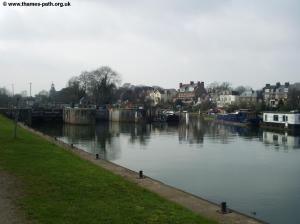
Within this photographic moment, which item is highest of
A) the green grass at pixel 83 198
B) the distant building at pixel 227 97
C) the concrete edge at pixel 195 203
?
the distant building at pixel 227 97

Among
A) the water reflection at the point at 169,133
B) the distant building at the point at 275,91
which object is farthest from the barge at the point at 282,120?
the distant building at the point at 275,91

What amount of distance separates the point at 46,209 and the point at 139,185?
6.73 meters

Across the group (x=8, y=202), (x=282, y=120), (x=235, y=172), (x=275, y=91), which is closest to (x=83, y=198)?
(x=8, y=202)

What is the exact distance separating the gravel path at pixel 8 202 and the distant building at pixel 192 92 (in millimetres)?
151501

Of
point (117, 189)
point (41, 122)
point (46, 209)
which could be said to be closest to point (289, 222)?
point (117, 189)

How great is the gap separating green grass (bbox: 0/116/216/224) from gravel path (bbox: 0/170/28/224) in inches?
9.8

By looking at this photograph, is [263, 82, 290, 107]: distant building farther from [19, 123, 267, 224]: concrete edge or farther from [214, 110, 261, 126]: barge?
[19, 123, 267, 224]: concrete edge

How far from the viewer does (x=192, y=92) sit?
176875 millimetres

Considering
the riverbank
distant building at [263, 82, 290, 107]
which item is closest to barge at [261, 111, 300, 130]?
the riverbank

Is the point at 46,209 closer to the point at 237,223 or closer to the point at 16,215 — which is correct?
the point at 16,215

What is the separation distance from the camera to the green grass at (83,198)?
11.0 m

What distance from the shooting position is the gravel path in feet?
32.8

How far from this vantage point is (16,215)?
10.4 metres

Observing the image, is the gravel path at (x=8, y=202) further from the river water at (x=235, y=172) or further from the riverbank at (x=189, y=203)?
the river water at (x=235, y=172)
